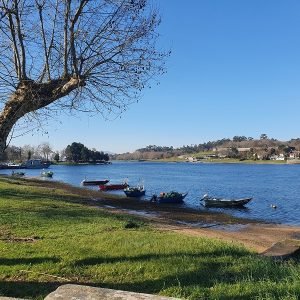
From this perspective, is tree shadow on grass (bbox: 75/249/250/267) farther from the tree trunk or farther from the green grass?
the tree trunk

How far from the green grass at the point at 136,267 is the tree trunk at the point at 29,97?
2.56m

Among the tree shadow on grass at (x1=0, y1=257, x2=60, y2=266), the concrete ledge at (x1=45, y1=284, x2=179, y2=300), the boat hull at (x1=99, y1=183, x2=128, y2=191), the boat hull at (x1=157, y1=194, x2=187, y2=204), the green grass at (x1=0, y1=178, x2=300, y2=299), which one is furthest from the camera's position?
the boat hull at (x1=99, y1=183, x2=128, y2=191)

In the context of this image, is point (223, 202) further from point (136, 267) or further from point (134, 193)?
point (136, 267)

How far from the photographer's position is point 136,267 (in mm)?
8891

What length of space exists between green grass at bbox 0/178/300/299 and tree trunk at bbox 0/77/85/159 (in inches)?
101

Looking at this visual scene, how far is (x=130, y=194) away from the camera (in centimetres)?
5528

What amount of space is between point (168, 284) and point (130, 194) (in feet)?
157

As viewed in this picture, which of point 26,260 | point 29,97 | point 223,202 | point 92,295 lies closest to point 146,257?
point 26,260

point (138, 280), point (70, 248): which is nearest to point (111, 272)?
point (138, 280)

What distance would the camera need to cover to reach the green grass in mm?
6719

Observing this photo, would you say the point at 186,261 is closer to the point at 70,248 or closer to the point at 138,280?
the point at 138,280

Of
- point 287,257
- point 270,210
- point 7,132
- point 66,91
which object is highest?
point 66,91

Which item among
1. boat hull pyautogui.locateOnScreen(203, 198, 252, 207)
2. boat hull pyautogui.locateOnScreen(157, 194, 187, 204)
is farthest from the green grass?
boat hull pyautogui.locateOnScreen(157, 194, 187, 204)

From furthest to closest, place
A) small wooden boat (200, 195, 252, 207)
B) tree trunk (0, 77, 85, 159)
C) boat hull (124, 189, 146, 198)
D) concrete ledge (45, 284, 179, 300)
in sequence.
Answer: boat hull (124, 189, 146, 198), small wooden boat (200, 195, 252, 207), tree trunk (0, 77, 85, 159), concrete ledge (45, 284, 179, 300)
